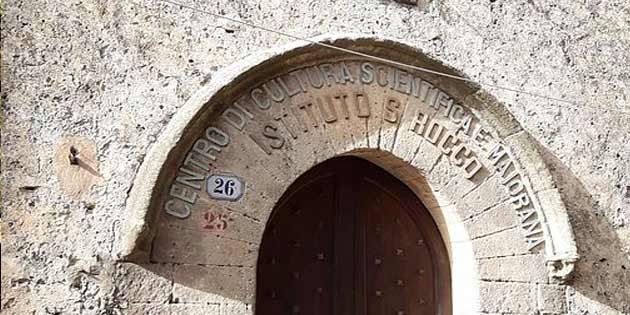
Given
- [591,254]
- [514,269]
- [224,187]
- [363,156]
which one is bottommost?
[514,269]

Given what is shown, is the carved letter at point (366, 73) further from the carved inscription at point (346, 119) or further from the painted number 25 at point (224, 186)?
the painted number 25 at point (224, 186)

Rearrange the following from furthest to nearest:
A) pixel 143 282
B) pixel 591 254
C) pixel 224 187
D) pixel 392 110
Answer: pixel 591 254 → pixel 392 110 → pixel 224 187 → pixel 143 282

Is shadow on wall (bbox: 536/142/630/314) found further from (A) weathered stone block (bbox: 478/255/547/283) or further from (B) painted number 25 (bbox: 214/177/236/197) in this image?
(B) painted number 25 (bbox: 214/177/236/197)

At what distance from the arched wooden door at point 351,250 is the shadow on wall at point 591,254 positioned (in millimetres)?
768

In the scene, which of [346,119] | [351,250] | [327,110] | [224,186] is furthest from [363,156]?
[224,186]

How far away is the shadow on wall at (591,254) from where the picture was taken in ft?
15.9

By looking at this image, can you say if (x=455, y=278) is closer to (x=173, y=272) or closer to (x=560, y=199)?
(x=560, y=199)

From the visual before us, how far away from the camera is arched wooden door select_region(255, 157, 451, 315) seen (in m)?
4.60

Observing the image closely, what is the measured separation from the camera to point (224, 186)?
415cm

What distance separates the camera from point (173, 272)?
156 inches

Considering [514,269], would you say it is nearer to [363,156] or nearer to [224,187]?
[363,156]

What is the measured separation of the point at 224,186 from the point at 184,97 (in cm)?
49

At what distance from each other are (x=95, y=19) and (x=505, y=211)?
2.43 metres

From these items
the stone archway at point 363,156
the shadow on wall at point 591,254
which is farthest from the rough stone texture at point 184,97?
the stone archway at point 363,156
